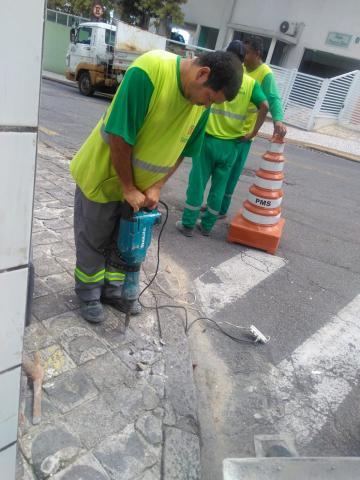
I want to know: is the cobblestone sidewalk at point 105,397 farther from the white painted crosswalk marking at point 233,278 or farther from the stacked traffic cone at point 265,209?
the stacked traffic cone at point 265,209

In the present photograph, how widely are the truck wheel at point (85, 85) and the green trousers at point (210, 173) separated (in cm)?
1223

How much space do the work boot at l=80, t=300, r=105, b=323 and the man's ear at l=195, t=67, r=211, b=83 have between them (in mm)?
1614

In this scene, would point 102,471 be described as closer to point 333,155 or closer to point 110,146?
point 110,146

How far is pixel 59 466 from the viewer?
184cm

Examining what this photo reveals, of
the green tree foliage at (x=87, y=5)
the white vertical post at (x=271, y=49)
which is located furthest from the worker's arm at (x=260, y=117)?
the green tree foliage at (x=87, y=5)

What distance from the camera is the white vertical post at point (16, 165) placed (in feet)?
2.91

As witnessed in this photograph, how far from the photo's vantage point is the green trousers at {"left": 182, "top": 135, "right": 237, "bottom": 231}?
14.0ft

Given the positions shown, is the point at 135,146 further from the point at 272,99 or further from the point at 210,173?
the point at 272,99

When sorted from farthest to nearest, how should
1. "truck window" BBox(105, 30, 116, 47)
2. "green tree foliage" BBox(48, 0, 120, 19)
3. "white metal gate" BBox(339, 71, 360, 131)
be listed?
1. "green tree foliage" BBox(48, 0, 120, 19)
2. "white metal gate" BBox(339, 71, 360, 131)
3. "truck window" BBox(105, 30, 116, 47)

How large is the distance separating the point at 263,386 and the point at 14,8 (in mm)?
2576

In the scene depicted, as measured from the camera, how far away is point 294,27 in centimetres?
1959

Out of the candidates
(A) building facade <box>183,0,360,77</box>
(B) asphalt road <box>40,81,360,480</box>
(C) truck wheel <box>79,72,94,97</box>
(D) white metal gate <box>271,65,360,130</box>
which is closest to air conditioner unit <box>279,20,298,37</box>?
(A) building facade <box>183,0,360,77</box>

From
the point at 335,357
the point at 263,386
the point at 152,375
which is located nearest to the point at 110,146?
the point at 152,375

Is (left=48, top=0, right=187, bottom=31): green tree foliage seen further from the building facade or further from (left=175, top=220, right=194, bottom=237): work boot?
(left=175, top=220, right=194, bottom=237): work boot
